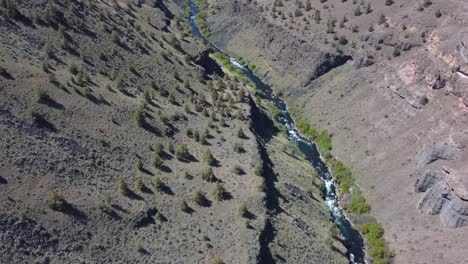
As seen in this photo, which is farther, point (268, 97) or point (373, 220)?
point (268, 97)

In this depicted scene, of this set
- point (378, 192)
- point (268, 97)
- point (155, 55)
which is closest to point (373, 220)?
point (378, 192)

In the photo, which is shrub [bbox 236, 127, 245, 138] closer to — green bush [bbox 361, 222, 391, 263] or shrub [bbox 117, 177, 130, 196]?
green bush [bbox 361, 222, 391, 263]

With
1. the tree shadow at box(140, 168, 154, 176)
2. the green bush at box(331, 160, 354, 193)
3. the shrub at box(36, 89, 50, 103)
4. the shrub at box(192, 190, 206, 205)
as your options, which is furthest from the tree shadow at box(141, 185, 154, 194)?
the green bush at box(331, 160, 354, 193)

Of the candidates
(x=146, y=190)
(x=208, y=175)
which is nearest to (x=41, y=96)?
(x=146, y=190)

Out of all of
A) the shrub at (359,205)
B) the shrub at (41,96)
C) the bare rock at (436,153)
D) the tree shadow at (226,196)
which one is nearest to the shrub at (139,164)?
the tree shadow at (226,196)

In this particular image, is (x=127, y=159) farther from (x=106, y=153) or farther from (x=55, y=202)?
(x=55, y=202)

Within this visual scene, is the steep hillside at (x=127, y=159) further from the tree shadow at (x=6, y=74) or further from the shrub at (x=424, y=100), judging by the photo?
the shrub at (x=424, y=100)

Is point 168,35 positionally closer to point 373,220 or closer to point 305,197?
point 305,197
